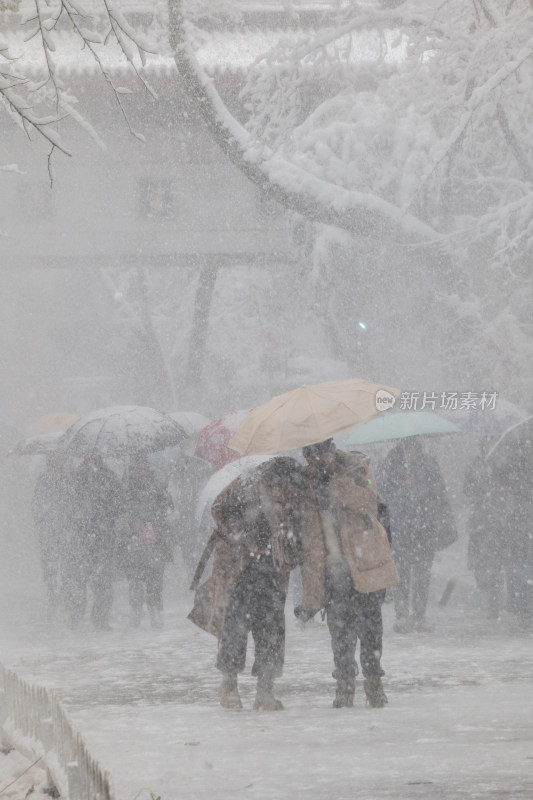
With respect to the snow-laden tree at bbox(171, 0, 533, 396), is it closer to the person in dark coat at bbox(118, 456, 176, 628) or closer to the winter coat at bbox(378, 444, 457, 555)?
the winter coat at bbox(378, 444, 457, 555)

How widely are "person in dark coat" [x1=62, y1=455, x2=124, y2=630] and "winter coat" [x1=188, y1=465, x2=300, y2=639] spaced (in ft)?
13.4

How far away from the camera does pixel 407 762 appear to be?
4.78 meters

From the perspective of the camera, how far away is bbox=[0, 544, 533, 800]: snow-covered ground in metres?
4.48

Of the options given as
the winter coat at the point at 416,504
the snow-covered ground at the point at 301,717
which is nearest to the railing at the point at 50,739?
the snow-covered ground at the point at 301,717

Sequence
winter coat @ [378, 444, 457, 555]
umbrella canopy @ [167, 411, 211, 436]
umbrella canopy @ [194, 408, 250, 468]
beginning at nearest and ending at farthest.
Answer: winter coat @ [378, 444, 457, 555]
umbrella canopy @ [194, 408, 250, 468]
umbrella canopy @ [167, 411, 211, 436]

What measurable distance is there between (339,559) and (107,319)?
27.1m

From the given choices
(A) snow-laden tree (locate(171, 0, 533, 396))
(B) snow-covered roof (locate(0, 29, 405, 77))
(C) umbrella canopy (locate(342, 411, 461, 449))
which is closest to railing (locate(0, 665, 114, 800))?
(C) umbrella canopy (locate(342, 411, 461, 449))

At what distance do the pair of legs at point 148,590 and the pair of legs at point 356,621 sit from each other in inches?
167

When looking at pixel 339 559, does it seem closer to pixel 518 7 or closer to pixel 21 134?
pixel 518 7

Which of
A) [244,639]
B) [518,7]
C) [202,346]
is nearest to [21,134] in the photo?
[202,346]

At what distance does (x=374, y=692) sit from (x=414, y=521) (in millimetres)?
3977

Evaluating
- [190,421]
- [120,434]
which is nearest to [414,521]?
[120,434]

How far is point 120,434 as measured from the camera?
1077cm

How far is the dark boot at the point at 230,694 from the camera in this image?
6605 millimetres
